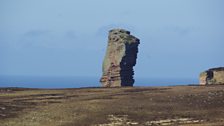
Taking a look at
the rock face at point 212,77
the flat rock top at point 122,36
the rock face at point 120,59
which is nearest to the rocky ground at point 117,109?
the rock face at point 212,77

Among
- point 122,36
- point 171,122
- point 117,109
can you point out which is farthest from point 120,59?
point 171,122

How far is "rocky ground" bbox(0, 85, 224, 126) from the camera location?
5494 centimetres

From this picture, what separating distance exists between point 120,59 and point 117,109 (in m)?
53.0

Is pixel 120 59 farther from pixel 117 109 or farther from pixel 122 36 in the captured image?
pixel 117 109

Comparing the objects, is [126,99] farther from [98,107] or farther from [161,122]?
[161,122]

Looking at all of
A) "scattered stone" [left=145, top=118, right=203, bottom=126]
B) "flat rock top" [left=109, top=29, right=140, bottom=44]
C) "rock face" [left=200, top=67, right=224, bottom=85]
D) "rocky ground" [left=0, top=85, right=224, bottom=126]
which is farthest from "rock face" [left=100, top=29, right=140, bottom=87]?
"scattered stone" [left=145, top=118, right=203, bottom=126]

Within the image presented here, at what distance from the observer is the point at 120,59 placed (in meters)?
116

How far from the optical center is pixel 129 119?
56.5 meters

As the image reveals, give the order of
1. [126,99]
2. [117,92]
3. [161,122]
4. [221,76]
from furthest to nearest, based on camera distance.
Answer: [221,76], [117,92], [126,99], [161,122]

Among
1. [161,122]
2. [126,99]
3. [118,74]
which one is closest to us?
[161,122]

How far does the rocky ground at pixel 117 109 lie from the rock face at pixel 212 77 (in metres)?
25.5

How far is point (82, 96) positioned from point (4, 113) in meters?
21.1

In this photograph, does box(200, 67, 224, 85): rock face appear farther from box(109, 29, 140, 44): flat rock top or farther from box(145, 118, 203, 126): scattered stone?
box(145, 118, 203, 126): scattered stone

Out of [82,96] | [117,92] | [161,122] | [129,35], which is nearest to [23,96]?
[82,96]
